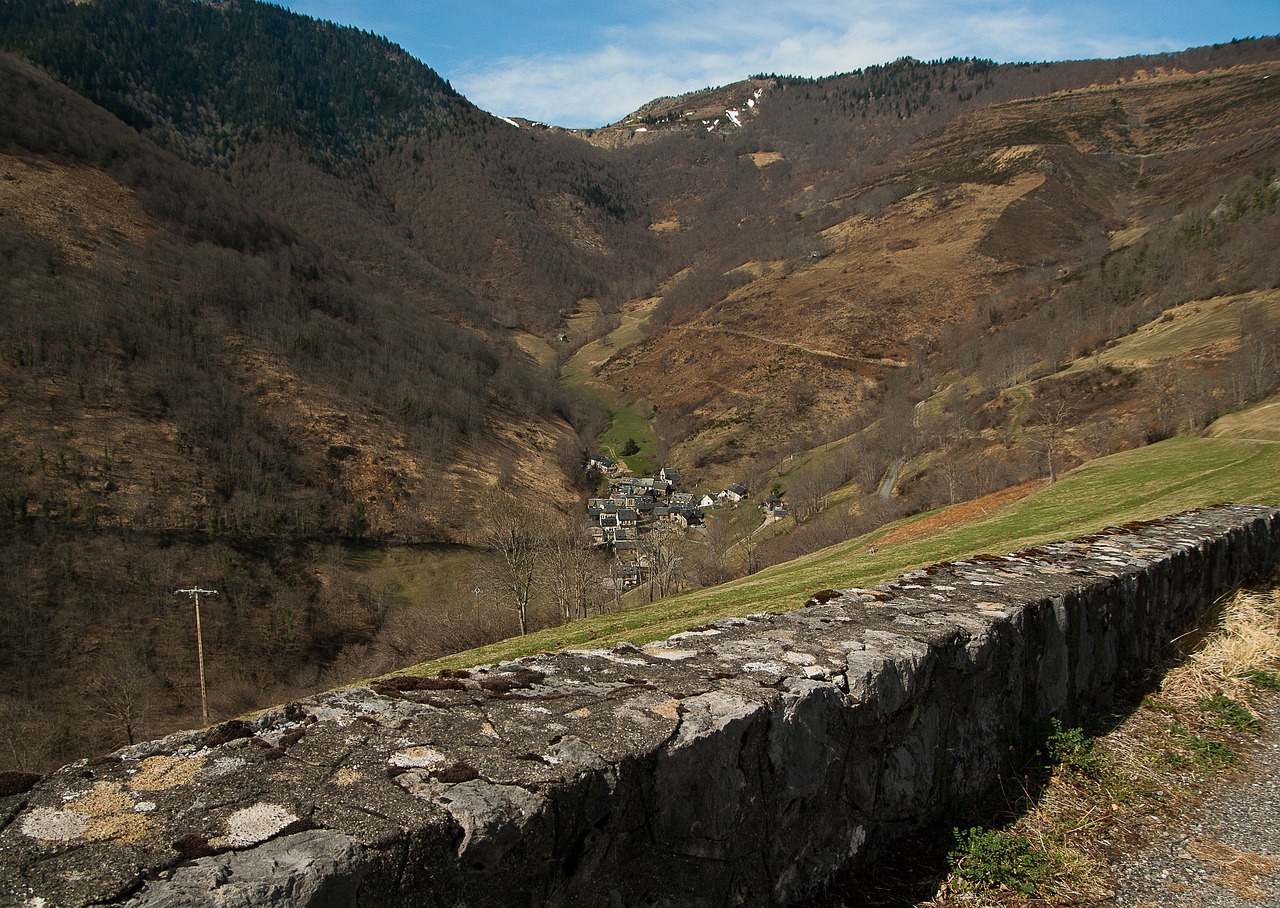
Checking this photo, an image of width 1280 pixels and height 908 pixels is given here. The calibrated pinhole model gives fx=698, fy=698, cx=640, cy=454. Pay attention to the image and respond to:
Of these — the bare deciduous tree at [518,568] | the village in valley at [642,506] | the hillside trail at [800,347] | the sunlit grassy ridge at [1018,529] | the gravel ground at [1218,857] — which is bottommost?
the village in valley at [642,506]

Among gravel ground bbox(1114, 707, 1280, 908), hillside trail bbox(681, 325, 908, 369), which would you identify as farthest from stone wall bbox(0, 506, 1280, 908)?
hillside trail bbox(681, 325, 908, 369)

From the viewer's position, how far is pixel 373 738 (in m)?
3.96

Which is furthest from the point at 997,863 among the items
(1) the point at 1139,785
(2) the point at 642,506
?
(2) the point at 642,506

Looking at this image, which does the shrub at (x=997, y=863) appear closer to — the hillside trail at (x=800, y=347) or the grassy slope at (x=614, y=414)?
the grassy slope at (x=614, y=414)

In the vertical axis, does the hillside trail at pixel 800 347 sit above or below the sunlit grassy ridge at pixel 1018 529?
above

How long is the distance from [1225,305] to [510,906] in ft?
394

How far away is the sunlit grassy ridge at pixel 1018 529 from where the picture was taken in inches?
784

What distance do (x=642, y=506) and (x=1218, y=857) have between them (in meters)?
101

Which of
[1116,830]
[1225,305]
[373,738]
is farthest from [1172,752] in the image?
[1225,305]

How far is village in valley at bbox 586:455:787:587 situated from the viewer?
89438 millimetres

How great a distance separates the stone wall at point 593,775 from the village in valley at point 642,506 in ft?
224

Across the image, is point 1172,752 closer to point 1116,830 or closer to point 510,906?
point 1116,830

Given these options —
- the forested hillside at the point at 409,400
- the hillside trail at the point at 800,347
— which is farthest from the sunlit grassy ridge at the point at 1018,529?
the hillside trail at the point at 800,347

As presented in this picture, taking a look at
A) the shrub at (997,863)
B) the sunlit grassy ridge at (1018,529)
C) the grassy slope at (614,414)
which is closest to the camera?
the shrub at (997,863)
